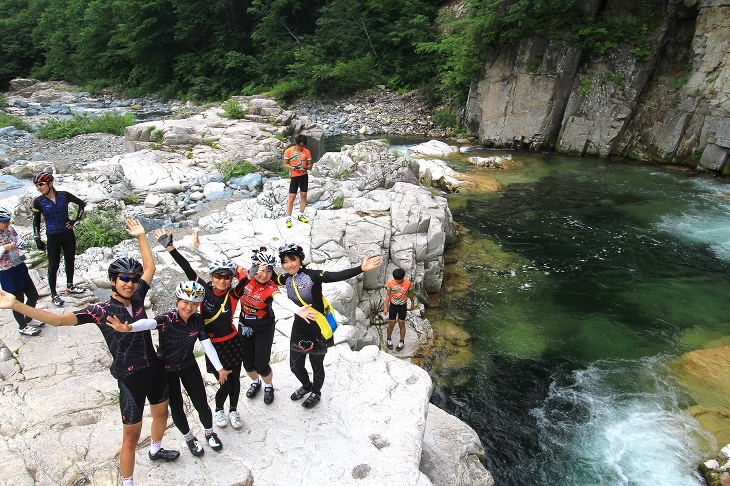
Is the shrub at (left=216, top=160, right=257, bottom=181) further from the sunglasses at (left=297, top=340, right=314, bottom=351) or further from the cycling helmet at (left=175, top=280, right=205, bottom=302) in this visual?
the cycling helmet at (left=175, top=280, right=205, bottom=302)

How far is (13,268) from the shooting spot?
5266 millimetres

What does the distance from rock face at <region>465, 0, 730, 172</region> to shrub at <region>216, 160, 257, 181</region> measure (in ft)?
44.9

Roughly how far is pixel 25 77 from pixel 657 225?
5476 centimetres

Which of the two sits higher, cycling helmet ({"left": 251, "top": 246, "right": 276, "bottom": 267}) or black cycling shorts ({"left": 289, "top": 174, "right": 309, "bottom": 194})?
cycling helmet ({"left": 251, "top": 246, "right": 276, "bottom": 267})

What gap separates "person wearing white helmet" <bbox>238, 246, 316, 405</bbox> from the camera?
3.93 meters

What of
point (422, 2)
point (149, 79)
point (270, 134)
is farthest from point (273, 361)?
point (149, 79)

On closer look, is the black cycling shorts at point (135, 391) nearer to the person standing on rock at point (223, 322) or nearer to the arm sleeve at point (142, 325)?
the arm sleeve at point (142, 325)

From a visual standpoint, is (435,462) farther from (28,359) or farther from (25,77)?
(25,77)

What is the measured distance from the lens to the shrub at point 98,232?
326 inches

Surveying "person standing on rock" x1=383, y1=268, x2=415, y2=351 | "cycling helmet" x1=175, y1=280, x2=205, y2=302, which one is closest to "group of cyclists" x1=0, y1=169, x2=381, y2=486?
"cycling helmet" x1=175, y1=280, x2=205, y2=302

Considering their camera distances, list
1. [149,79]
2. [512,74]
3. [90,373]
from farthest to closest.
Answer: [149,79] < [512,74] < [90,373]

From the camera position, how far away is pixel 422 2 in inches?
1212

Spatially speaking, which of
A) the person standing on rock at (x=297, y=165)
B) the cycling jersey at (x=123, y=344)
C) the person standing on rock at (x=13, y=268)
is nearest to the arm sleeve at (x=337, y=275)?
the cycling jersey at (x=123, y=344)

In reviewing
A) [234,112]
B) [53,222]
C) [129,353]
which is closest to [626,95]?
[234,112]
